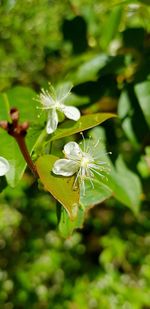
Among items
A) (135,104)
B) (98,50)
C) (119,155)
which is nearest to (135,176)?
(119,155)

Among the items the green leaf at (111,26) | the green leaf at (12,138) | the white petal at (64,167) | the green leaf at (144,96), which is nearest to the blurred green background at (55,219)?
the green leaf at (111,26)

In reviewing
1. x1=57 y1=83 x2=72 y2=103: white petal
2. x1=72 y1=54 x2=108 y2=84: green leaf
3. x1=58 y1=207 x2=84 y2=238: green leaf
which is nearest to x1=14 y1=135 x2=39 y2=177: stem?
x1=58 y1=207 x2=84 y2=238: green leaf

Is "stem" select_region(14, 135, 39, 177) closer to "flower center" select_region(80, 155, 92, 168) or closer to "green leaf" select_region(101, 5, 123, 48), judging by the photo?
"flower center" select_region(80, 155, 92, 168)

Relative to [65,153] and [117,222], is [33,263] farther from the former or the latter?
[65,153]

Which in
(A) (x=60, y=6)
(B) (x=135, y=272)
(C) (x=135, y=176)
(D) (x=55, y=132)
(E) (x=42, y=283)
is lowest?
(B) (x=135, y=272)

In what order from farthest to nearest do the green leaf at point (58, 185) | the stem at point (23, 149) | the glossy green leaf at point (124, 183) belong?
the glossy green leaf at point (124, 183) → the green leaf at point (58, 185) → the stem at point (23, 149)

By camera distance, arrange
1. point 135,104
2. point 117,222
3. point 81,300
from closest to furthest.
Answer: point 135,104
point 81,300
point 117,222

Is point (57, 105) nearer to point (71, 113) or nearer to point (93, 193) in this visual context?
point (71, 113)

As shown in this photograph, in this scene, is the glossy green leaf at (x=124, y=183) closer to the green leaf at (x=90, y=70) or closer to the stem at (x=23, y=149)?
the green leaf at (x=90, y=70)
